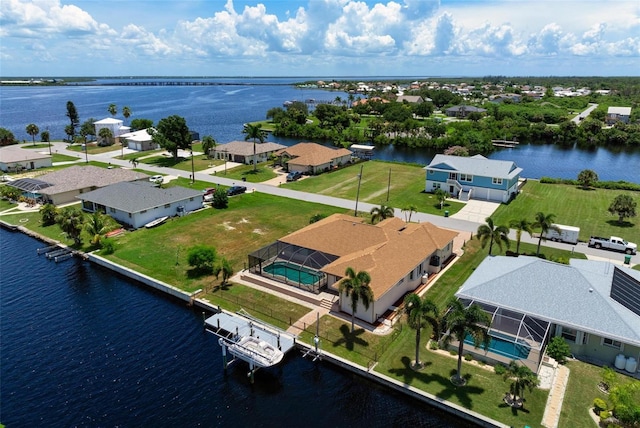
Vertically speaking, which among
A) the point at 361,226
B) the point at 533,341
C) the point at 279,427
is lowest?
the point at 279,427

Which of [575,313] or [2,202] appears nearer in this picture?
[575,313]

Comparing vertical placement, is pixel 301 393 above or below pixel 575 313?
below

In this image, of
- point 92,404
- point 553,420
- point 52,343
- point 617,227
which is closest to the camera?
point 553,420

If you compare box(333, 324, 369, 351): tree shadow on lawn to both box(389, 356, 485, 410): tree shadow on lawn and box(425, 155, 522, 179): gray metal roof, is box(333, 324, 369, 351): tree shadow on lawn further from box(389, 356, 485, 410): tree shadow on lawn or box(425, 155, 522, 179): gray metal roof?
box(425, 155, 522, 179): gray metal roof

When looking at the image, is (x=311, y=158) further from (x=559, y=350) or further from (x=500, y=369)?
(x=500, y=369)

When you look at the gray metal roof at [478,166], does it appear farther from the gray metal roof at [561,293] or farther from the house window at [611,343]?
the house window at [611,343]

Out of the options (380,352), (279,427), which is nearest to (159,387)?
(279,427)

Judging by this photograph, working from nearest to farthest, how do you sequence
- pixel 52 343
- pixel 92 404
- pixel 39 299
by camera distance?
pixel 92 404
pixel 52 343
pixel 39 299

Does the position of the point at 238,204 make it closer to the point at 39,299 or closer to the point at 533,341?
the point at 39,299
